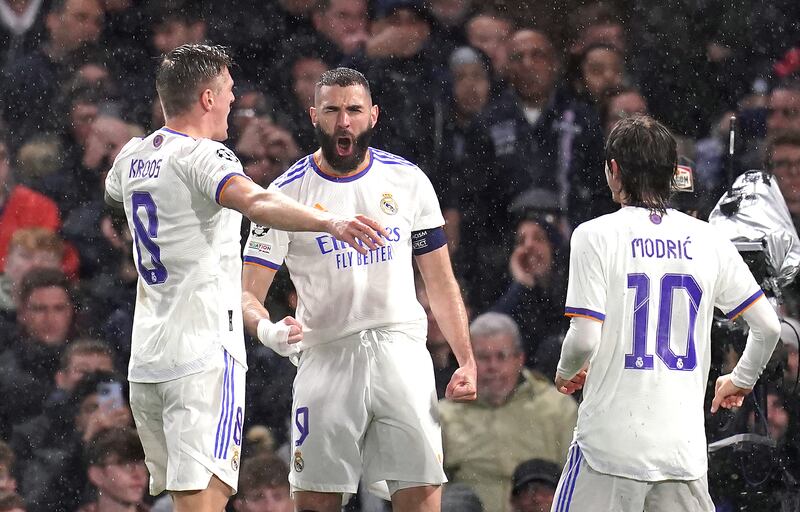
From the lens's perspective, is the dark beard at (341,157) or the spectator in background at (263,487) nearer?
the dark beard at (341,157)

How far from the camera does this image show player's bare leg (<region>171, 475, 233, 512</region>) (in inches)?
120

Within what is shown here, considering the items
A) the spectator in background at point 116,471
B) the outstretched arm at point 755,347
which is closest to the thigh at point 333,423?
the outstretched arm at point 755,347

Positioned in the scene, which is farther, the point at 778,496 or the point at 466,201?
the point at 466,201

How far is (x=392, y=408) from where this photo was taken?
3.43 meters

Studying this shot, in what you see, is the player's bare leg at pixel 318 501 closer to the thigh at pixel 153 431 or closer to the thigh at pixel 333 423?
the thigh at pixel 333 423

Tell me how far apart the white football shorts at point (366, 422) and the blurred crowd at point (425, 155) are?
6.05 feet

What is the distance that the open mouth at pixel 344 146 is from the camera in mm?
3529

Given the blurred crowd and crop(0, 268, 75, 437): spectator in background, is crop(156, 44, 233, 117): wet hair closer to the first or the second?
the blurred crowd

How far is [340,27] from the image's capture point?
5742mm

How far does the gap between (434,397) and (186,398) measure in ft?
2.76

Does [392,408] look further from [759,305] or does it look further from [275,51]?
[275,51]

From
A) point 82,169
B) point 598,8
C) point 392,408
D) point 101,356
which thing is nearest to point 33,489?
point 101,356

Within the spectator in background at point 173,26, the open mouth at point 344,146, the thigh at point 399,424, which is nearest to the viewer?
the thigh at point 399,424

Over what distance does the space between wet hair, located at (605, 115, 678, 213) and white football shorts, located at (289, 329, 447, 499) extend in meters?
0.94
